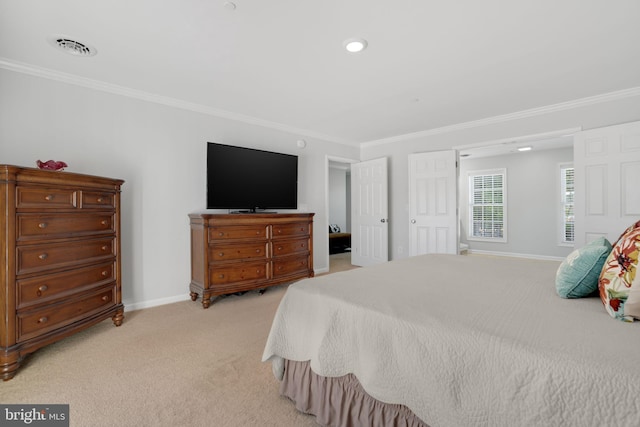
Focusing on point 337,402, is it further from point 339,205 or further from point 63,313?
point 339,205

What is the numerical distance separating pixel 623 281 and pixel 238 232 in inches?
125

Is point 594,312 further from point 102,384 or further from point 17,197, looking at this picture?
point 17,197

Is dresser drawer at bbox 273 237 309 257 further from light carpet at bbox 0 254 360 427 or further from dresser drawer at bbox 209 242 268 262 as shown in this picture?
light carpet at bbox 0 254 360 427

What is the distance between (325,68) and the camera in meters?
2.73

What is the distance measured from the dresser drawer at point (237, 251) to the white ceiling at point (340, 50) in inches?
67.8

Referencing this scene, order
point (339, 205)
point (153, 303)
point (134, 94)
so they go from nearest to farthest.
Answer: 1. point (134, 94)
2. point (153, 303)
3. point (339, 205)

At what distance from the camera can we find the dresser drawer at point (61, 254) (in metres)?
2.05

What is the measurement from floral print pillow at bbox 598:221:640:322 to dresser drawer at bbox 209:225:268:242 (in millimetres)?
3092

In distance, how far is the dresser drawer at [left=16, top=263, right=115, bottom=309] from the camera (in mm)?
2047

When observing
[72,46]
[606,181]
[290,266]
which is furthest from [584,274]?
[72,46]

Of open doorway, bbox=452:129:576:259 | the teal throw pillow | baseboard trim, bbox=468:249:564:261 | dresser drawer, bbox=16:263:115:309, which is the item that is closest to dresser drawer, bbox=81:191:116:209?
dresser drawer, bbox=16:263:115:309

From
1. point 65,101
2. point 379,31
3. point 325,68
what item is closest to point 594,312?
point 379,31

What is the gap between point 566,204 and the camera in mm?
6410

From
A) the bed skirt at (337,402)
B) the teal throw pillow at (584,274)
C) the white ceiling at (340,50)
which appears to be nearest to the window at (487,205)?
the white ceiling at (340,50)
